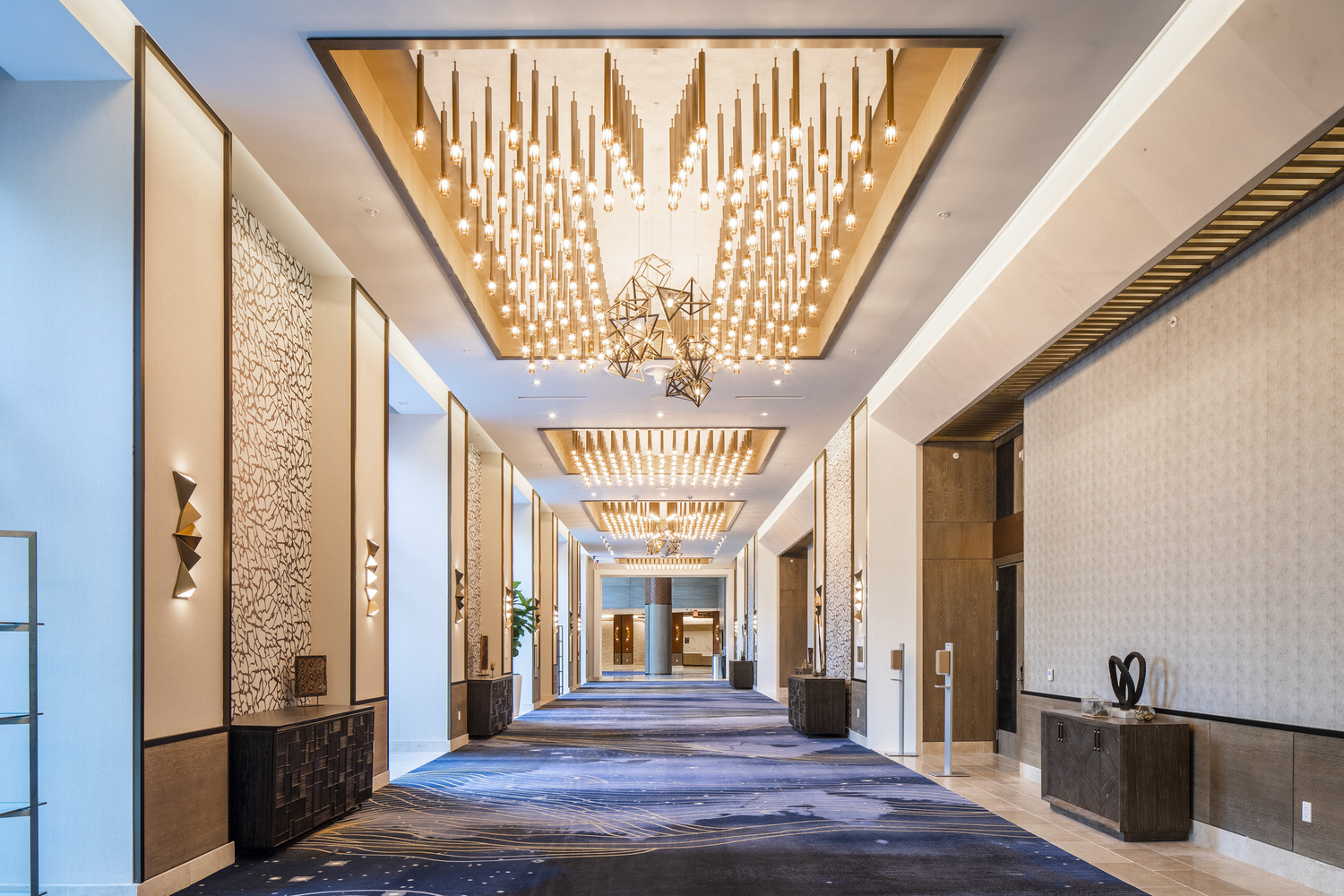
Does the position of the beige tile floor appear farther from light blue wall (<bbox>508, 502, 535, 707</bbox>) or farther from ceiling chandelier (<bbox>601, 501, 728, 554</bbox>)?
ceiling chandelier (<bbox>601, 501, 728, 554</bbox>)

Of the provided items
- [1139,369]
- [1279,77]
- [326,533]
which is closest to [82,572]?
[326,533]

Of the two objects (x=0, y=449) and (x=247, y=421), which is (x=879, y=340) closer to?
(x=247, y=421)

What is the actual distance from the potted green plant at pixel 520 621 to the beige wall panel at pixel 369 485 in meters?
8.94

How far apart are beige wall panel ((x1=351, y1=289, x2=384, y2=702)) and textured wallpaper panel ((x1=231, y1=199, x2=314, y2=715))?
0.48 m

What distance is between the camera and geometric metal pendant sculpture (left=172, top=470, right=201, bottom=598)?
591cm

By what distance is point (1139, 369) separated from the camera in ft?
27.5

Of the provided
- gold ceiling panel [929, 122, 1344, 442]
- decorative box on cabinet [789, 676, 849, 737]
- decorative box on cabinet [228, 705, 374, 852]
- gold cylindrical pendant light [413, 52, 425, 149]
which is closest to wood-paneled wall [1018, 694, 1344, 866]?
gold ceiling panel [929, 122, 1344, 442]

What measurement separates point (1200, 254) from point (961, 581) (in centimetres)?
704

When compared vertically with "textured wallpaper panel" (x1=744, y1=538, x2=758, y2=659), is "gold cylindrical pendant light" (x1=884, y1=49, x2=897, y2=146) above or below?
above

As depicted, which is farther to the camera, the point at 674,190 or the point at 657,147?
the point at 657,147

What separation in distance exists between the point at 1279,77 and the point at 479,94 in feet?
15.6

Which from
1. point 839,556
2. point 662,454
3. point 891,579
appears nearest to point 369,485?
point 891,579

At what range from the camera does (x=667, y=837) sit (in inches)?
288

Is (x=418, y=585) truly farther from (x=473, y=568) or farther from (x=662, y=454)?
(x=662, y=454)
